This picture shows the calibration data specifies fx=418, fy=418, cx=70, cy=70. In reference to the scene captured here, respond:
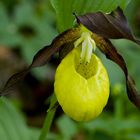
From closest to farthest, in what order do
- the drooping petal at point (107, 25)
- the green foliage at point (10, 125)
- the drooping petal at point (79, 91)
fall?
the drooping petal at point (107, 25)
the drooping petal at point (79, 91)
the green foliage at point (10, 125)

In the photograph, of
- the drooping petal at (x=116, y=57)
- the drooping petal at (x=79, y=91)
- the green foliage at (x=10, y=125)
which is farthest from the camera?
the green foliage at (x=10, y=125)

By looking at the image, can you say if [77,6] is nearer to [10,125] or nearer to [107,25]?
[107,25]

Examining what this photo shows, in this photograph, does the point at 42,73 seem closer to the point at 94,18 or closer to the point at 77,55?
the point at 77,55

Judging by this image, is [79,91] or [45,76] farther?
[45,76]

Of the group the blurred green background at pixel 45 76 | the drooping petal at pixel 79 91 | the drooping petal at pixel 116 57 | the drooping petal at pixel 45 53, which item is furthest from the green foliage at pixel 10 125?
the drooping petal at pixel 116 57

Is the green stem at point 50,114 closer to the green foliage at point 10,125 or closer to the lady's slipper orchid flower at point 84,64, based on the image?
the lady's slipper orchid flower at point 84,64

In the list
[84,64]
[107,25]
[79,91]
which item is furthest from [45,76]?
[107,25]

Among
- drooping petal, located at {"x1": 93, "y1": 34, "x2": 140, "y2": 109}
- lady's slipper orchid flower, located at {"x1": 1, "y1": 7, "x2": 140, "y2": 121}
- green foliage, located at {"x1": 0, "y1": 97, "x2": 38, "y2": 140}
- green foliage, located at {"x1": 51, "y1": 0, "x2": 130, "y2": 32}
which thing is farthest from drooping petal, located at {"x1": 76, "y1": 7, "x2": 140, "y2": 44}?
green foliage, located at {"x1": 0, "y1": 97, "x2": 38, "y2": 140}
